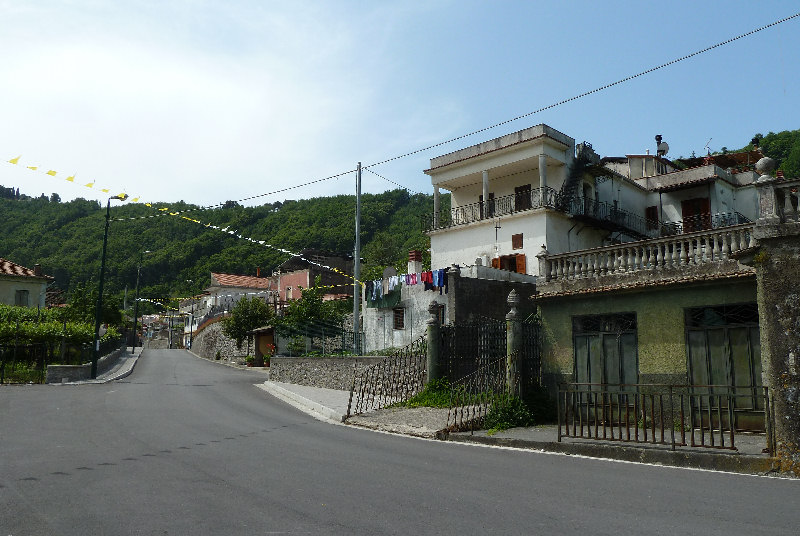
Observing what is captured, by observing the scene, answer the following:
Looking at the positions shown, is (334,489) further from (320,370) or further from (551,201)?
→ (551,201)

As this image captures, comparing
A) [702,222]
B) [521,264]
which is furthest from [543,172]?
[702,222]

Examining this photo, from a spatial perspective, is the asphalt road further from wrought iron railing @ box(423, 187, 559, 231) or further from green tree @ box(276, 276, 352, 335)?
green tree @ box(276, 276, 352, 335)

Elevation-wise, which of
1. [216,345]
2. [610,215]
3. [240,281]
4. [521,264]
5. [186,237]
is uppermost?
[186,237]

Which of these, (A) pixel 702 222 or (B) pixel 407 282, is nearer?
(B) pixel 407 282

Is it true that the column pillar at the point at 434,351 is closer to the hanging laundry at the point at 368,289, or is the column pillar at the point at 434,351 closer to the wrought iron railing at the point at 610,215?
the hanging laundry at the point at 368,289

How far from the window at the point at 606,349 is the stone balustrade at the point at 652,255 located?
117 centimetres

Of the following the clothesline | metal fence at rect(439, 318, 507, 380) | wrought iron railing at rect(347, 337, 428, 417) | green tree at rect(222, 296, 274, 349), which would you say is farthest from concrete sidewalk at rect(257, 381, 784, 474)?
green tree at rect(222, 296, 274, 349)

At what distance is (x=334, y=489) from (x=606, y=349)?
9.30m

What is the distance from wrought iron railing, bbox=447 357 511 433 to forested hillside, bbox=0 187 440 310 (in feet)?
147

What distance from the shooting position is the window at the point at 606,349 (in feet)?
46.7

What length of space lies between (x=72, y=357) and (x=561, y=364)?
26.7 m

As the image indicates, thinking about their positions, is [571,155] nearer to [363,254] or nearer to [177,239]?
[363,254]

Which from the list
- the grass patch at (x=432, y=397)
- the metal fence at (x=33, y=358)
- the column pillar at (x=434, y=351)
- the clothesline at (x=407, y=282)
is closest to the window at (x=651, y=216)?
the clothesline at (x=407, y=282)

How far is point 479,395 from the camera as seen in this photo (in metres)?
15.4
